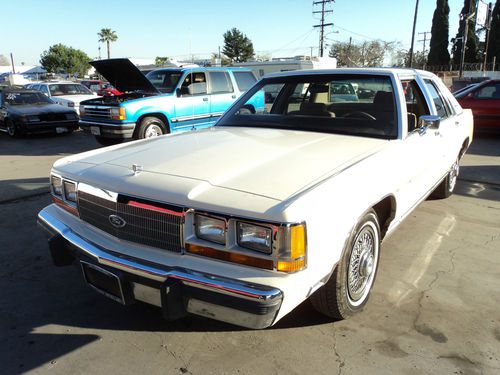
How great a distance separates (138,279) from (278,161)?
1125mm

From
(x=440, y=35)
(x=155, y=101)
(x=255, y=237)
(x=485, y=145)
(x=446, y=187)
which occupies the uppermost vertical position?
(x=440, y=35)

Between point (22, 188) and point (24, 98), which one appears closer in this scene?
point (22, 188)

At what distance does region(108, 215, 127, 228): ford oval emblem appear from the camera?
93.3 inches

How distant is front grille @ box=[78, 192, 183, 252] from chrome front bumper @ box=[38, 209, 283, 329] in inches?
5.0

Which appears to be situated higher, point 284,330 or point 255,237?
point 255,237

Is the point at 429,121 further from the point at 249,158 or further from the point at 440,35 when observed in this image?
the point at 440,35

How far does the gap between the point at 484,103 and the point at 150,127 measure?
27.6 feet

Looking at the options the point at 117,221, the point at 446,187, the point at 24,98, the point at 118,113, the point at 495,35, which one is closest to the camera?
the point at 117,221

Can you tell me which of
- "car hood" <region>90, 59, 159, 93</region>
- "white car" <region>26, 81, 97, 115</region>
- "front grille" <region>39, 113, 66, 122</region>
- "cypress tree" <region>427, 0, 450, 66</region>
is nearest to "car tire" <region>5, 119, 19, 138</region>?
"front grille" <region>39, 113, 66, 122</region>

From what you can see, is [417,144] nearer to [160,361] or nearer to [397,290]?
[397,290]

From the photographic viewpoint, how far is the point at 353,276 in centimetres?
271

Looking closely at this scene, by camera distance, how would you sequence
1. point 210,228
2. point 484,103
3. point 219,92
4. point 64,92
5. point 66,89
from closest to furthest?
point 210,228 → point 219,92 → point 484,103 → point 64,92 → point 66,89

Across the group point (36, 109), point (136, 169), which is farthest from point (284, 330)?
point (36, 109)

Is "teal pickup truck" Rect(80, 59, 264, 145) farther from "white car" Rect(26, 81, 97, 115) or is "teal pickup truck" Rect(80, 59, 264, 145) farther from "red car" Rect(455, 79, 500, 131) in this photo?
"red car" Rect(455, 79, 500, 131)
